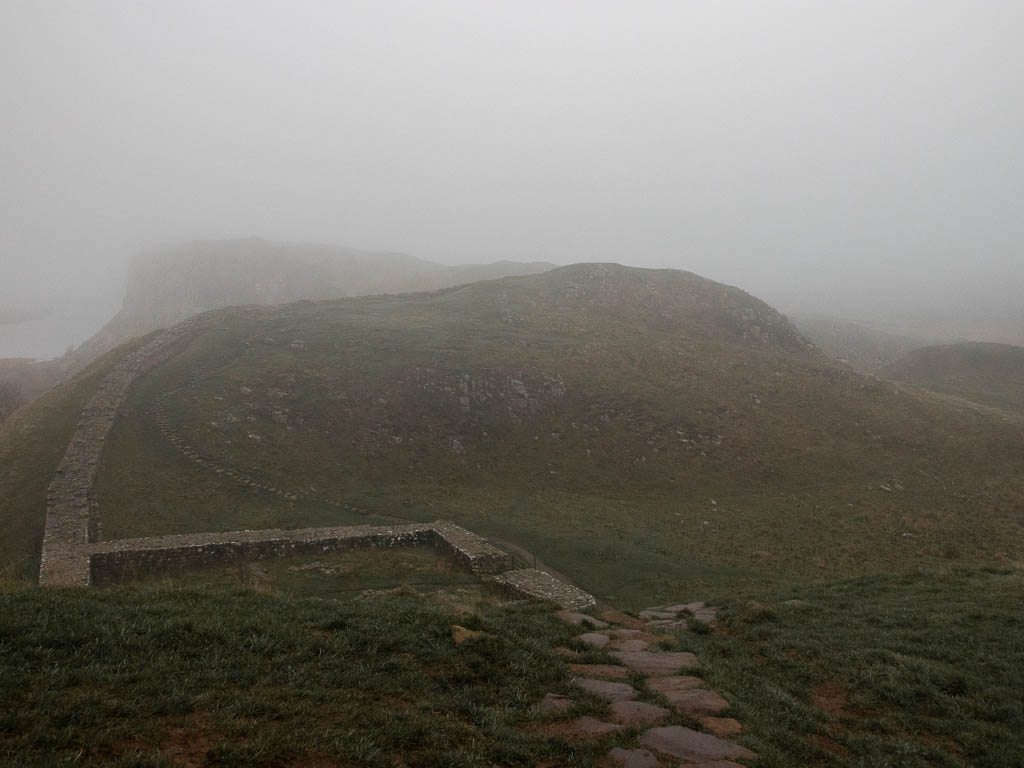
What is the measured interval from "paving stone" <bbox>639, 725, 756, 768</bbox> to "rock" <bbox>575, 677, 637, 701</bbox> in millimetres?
1047

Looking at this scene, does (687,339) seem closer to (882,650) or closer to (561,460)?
(561,460)

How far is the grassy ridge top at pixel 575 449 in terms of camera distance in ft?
87.6

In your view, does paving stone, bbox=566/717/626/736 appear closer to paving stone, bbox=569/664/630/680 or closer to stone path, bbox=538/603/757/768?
stone path, bbox=538/603/757/768

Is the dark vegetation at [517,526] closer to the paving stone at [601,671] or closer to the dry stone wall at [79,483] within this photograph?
the paving stone at [601,671]

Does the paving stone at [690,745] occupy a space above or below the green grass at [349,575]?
above

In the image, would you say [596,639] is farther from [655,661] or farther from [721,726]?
[721,726]

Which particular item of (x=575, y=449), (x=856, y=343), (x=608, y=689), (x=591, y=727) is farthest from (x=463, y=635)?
(x=856, y=343)

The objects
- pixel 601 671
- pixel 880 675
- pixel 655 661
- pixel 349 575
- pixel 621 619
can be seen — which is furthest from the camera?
pixel 349 575

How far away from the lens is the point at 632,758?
7.05 meters

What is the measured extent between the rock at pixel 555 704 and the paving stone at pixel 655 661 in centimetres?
213

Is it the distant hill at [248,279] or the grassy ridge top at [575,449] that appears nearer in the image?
the grassy ridge top at [575,449]

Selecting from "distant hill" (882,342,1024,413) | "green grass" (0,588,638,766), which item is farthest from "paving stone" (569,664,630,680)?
"distant hill" (882,342,1024,413)

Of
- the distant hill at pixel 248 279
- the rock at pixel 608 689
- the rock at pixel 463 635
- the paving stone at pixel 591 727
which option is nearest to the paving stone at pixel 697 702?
the rock at pixel 608 689

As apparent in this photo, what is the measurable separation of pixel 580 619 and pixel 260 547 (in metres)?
14.5
